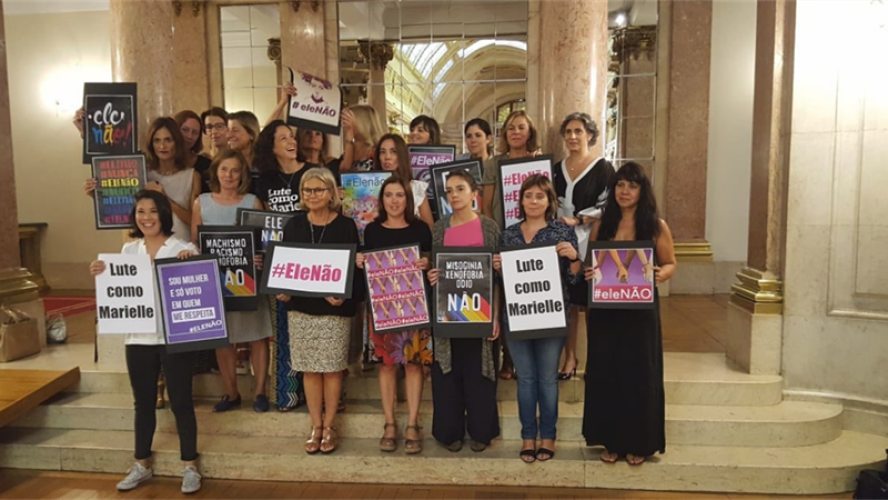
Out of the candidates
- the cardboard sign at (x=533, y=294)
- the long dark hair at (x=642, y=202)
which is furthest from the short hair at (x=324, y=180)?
the long dark hair at (x=642, y=202)

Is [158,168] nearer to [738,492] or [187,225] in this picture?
[187,225]

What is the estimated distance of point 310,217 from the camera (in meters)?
3.45

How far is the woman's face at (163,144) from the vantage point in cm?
384

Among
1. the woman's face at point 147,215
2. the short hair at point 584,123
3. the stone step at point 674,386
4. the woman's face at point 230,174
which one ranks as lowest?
the stone step at point 674,386

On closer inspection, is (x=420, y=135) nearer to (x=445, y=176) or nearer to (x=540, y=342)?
(x=445, y=176)

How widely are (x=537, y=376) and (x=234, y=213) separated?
2223mm

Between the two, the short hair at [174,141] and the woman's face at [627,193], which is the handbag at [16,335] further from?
the woman's face at [627,193]

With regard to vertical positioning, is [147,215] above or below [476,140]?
below

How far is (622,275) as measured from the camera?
10.3 feet

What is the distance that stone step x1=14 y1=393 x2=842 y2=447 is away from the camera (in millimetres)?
3721

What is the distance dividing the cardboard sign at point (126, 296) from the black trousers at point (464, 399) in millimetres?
1736

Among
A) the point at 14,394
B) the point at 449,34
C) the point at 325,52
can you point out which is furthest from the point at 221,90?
the point at 14,394

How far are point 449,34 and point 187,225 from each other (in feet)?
18.9

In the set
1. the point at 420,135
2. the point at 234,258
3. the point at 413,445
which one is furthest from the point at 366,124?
the point at 413,445
